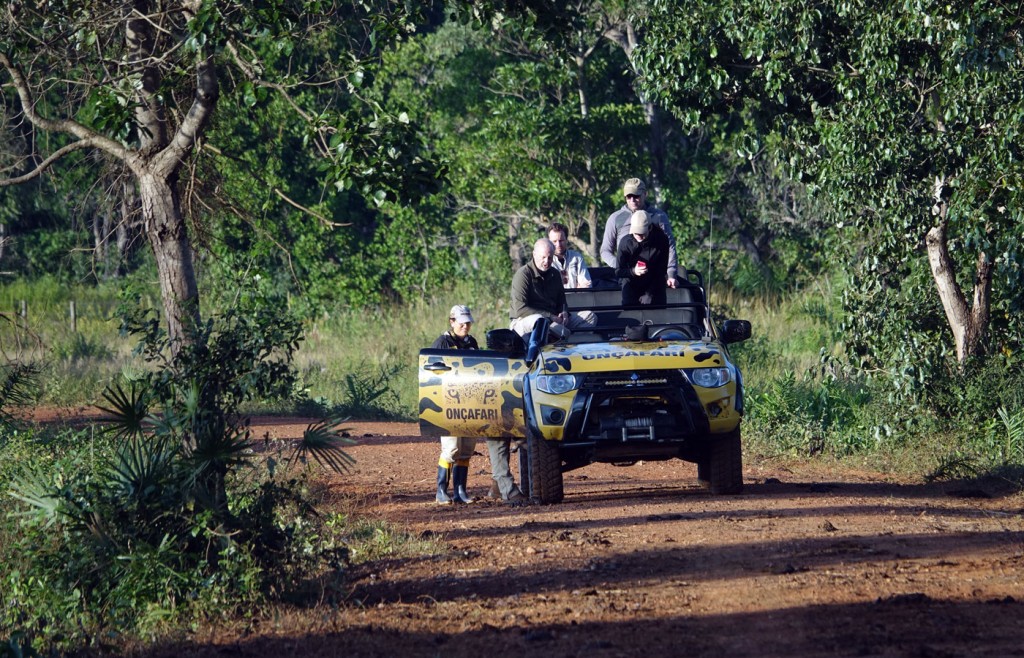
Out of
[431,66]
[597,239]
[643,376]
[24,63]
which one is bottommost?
[643,376]

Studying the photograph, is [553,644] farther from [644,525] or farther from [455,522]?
[455,522]

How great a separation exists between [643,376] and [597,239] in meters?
14.9

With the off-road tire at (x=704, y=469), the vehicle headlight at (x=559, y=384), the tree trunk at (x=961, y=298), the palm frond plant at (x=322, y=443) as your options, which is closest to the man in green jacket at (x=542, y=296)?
the vehicle headlight at (x=559, y=384)

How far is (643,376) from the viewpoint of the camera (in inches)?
396

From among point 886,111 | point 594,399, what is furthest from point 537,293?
point 886,111

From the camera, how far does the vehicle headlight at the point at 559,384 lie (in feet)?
32.9

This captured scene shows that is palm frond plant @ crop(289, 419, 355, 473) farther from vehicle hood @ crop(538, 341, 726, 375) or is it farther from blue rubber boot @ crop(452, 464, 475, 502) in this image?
blue rubber boot @ crop(452, 464, 475, 502)

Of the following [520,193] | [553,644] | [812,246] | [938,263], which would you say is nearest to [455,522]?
[553,644]

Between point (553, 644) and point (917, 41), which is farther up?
point (917, 41)

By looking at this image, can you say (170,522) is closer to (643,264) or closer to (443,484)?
(443,484)

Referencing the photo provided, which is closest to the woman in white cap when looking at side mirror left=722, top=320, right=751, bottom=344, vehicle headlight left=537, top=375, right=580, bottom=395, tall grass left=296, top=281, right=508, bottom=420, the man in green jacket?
the man in green jacket

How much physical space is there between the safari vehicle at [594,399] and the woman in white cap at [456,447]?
1.45 ft

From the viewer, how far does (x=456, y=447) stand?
1092cm

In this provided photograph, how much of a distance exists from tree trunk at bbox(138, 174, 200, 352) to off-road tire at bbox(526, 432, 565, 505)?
2932 mm
